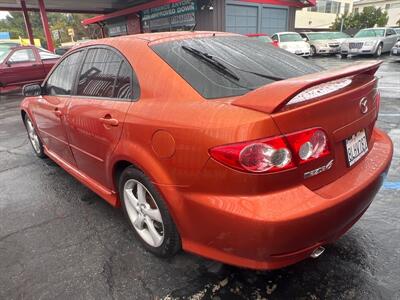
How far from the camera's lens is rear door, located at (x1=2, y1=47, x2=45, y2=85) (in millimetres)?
11812

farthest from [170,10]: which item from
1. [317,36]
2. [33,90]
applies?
[33,90]

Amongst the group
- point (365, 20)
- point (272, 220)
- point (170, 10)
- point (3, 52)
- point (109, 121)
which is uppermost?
point (170, 10)

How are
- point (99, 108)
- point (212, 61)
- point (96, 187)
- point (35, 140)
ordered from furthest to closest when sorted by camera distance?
point (35, 140) < point (96, 187) < point (99, 108) < point (212, 61)

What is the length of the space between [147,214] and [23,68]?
11.8 m

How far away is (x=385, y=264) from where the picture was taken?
2.33 meters

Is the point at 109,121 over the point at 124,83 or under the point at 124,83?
under

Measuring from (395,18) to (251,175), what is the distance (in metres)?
60.8

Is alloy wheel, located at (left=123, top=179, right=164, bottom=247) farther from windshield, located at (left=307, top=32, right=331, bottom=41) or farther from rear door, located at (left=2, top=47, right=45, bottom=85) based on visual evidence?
windshield, located at (left=307, top=32, right=331, bottom=41)

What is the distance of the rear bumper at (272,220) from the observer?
5.61 feet

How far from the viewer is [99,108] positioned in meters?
2.68

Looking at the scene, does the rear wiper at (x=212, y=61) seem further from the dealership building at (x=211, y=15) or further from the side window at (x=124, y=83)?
the dealership building at (x=211, y=15)

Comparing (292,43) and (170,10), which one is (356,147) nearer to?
(292,43)

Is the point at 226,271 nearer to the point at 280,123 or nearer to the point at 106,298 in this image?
the point at 106,298

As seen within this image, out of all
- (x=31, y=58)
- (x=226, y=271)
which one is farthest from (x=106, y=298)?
(x=31, y=58)
